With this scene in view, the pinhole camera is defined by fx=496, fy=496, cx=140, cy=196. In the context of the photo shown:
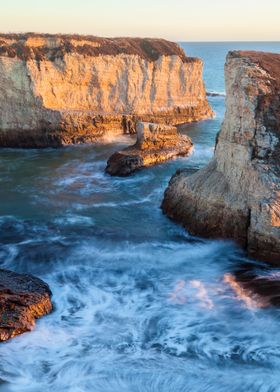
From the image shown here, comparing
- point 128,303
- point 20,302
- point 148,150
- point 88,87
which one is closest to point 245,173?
point 128,303

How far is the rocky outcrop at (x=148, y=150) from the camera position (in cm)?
2864

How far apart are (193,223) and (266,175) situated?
3.68m

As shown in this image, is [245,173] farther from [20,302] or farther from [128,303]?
[20,302]

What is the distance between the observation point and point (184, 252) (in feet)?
60.5

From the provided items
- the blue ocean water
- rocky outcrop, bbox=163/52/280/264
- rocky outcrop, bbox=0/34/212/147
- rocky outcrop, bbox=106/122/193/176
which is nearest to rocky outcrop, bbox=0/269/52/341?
the blue ocean water

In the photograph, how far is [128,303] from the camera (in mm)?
14875

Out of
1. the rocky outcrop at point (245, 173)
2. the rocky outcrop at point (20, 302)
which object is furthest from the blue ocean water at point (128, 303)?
the rocky outcrop at point (245, 173)

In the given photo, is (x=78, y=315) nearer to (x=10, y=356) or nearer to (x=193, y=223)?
(x=10, y=356)

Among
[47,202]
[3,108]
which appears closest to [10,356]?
[47,202]

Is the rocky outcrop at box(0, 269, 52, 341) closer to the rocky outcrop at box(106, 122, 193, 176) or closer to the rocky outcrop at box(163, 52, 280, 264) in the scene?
the rocky outcrop at box(163, 52, 280, 264)

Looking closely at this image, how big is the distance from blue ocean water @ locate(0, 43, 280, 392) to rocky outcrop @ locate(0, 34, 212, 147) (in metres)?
10.3

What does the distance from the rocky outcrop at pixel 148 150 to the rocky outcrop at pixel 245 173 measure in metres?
8.24

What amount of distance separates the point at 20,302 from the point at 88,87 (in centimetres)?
2773

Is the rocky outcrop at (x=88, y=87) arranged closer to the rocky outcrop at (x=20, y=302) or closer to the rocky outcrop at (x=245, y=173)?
the rocky outcrop at (x=245, y=173)
